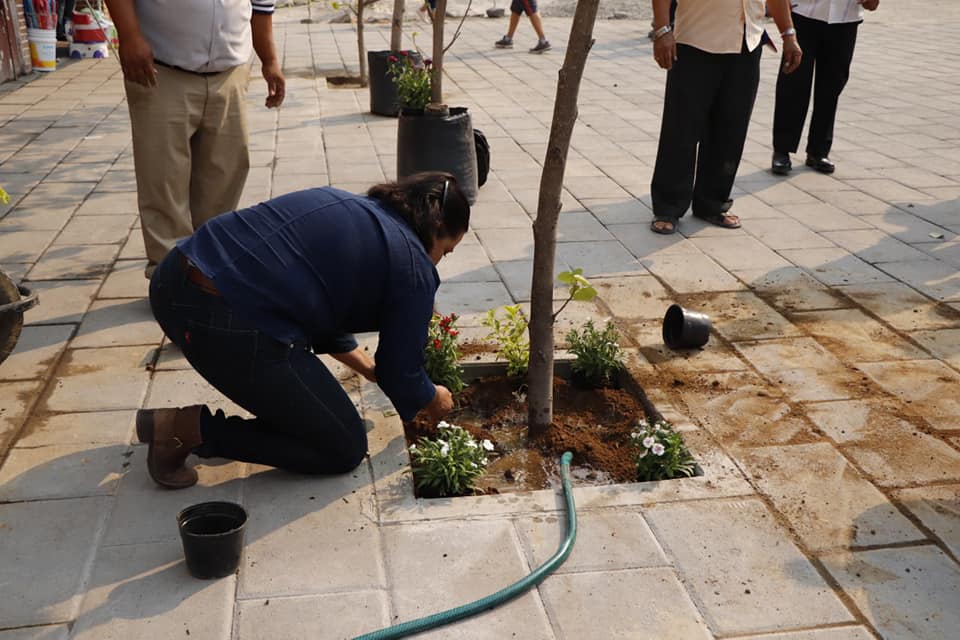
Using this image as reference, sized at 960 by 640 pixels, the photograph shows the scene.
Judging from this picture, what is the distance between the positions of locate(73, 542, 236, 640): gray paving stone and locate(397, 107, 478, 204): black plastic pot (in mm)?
3837

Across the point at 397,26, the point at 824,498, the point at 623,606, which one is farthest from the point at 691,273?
the point at 397,26

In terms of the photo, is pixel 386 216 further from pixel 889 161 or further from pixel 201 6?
pixel 889 161

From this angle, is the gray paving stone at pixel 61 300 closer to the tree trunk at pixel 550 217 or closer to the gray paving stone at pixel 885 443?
the tree trunk at pixel 550 217

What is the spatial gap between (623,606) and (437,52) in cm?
460

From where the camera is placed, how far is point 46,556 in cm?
284

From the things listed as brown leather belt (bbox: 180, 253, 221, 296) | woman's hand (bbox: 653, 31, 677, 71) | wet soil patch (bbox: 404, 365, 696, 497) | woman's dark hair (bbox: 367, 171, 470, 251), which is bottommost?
wet soil patch (bbox: 404, 365, 696, 497)

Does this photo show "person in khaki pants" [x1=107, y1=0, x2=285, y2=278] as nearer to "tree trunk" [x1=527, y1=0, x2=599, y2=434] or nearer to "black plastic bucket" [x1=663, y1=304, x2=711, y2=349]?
"tree trunk" [x1=527, y1=0, x2=599, y2=434]

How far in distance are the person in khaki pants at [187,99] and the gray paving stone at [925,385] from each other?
3131 mm

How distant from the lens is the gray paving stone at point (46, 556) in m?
2.62

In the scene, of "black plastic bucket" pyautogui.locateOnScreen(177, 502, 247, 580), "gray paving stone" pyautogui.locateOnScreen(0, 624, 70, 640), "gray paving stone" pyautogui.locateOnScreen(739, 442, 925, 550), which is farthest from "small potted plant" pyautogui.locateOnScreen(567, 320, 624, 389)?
"gray paving stone" pyautogui.locateOnScreen(0, 624, 70, 640)

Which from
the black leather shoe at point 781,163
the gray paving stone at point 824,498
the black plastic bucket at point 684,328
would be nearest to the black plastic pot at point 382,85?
the black leather shoe at point 781,163

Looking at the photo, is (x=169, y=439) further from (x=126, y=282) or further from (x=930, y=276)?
(x=930, y=276)

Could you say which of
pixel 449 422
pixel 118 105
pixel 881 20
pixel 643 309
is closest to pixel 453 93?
pixel 118 105

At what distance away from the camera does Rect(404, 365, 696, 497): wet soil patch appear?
11.5 feet
